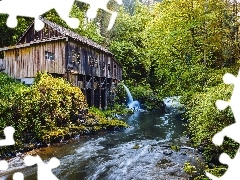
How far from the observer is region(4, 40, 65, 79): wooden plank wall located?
66.1ft

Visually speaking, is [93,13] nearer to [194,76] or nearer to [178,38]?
[194,76]

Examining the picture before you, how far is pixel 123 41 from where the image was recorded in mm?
37062

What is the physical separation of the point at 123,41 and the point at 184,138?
2360cm

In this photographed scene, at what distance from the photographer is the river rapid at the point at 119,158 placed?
970 centimetres

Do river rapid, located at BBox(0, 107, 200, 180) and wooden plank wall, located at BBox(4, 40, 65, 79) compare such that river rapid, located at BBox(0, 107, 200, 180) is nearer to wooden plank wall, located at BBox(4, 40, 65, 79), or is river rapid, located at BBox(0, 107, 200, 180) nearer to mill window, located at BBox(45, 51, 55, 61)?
wooden plank wall, located at BBox(4, 40, 65, 79)

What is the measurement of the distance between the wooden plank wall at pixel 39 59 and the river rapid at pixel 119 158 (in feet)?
20.8

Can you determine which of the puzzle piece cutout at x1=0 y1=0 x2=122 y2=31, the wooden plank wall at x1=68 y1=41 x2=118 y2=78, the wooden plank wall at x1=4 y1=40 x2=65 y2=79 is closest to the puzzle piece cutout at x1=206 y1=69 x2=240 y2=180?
the puzzle piece cutout at x1=0 y1=0 x2=122 y2=31

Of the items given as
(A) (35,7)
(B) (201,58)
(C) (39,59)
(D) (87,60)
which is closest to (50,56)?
(C) (39,59)

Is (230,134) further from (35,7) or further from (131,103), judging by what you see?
(131,103)

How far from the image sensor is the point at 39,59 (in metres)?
20.3

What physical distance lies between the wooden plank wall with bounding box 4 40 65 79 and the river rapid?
6339 mm

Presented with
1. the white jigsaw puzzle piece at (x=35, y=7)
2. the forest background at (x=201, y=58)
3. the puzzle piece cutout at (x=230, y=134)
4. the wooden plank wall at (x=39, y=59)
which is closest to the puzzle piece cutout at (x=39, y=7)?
the white jigsaw puzzle piece at (x=35, y=7)

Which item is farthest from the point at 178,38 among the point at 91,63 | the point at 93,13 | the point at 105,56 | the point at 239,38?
the point at 105,56

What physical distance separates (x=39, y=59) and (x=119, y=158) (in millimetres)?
11222
